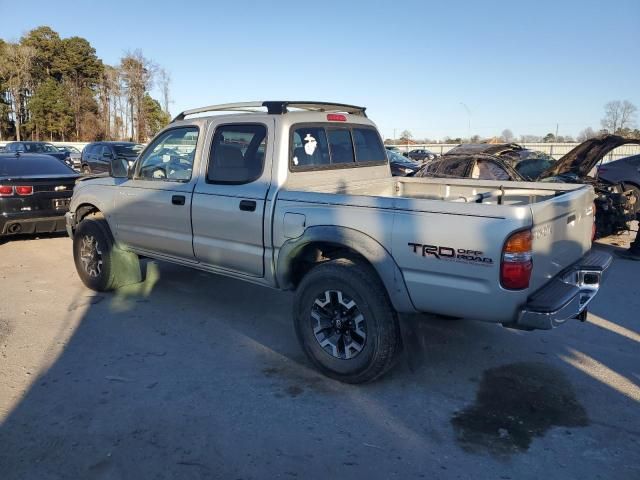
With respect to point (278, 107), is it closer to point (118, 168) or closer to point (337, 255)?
point (337, 255)

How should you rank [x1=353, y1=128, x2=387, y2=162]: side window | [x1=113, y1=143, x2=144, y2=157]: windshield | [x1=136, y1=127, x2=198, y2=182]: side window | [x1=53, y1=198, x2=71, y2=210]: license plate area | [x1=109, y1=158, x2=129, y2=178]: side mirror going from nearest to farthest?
[x1=136, y1=127, x2=198, y2=182]: side window → [x1=353, y1=128, x2=387, y2=162]: side window → [x1=109, y1=158, x2=129, y2=178]: side mirror → [x1=53, y1=198, x2=71, y2=210]: license plate area → [x1=113, y1=143, x2=144, y2=157]: windshield

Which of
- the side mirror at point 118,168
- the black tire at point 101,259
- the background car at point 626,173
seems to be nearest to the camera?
the side mirror at point 118,168

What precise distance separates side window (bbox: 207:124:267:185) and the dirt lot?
1482mm

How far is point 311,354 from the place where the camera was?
4.02m

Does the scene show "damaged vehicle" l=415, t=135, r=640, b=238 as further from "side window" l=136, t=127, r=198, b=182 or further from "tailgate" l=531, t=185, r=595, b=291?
"side window" l=136, t=127, r=198, b=182

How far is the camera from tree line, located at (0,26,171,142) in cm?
4994

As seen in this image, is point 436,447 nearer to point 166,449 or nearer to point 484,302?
point 484,302

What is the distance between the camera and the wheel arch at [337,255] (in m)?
3.55

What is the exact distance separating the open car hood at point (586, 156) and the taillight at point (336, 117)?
19.7 ft

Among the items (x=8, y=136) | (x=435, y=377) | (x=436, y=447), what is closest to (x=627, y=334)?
(x=435, y=377)

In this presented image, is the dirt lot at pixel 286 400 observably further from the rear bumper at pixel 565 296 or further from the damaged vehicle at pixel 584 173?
the damaged vehicle at pixel 584 173

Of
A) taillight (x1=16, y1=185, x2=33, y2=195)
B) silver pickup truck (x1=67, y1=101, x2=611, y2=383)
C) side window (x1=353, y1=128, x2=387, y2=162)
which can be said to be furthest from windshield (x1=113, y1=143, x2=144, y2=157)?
side window (x1=353, y1=128, x2=387, y2=162)

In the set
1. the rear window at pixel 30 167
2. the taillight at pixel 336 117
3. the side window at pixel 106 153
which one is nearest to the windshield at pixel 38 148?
the side window at pixel 106 153

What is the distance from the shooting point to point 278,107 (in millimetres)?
4512
